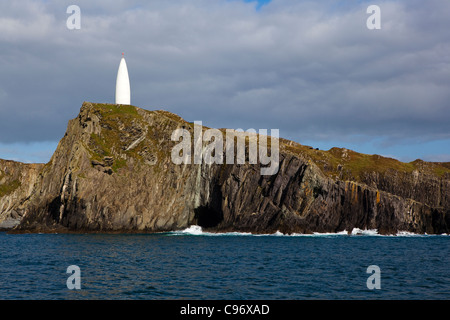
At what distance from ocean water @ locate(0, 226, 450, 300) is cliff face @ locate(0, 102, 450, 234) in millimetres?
39201

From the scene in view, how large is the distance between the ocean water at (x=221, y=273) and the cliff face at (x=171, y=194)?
129 feet

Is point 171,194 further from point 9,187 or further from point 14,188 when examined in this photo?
point 9,187

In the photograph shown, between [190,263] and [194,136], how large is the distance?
7211 centimetres

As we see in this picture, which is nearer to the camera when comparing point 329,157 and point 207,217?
point 207,217

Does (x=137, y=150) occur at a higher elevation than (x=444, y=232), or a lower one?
higher

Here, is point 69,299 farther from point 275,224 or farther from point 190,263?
point 275,224

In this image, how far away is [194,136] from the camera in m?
120

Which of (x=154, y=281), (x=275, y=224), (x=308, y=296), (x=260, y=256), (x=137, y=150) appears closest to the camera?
(x=308, y=296)

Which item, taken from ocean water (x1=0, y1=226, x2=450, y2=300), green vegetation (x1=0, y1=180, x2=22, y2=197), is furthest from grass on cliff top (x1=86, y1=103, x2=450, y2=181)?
green vegetation (x1=0, y1=180, x2=22, y2=197)

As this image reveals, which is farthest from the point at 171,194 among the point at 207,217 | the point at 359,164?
the point at 359,164

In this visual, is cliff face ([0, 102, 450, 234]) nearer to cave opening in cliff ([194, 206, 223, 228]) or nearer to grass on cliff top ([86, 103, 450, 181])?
cave opening in cliff ([194, 206, 223, 228])

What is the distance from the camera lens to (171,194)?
112 meters

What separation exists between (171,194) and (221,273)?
70.7m
